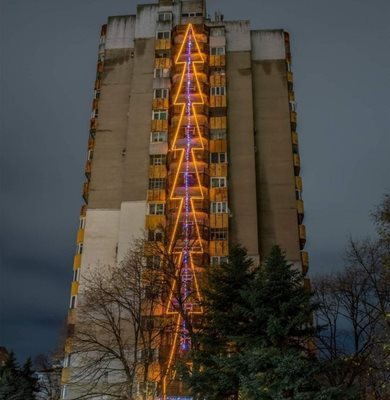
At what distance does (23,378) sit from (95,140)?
99.0 feet

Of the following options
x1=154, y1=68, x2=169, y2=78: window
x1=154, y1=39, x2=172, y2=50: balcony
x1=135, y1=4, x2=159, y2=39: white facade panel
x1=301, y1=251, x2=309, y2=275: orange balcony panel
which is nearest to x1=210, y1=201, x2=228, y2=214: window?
x1=301, y1=251, x2=309, y2=275: orange balcony panel

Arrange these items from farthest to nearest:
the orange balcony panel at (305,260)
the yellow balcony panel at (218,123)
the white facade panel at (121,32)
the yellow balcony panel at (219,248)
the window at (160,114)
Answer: the white facade panel at (121,32), the window at (160,114), the yellow balcony panel at (218,123), the orange balcony panel at (305,260), the yellow balcony panel at (219,248)

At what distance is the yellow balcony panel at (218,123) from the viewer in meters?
55.4

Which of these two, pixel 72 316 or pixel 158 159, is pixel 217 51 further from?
pixel 72 316

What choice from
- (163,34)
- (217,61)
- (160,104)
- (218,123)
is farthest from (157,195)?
(163,34)

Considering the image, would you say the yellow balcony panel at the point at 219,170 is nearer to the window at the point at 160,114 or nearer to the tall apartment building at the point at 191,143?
the tall apartment building at the point at 191,143

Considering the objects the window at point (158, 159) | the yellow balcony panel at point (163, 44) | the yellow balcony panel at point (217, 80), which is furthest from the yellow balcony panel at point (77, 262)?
the yellow balcony panel at point (163, 44)

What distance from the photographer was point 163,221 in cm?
5162

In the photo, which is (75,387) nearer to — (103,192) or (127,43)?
(103,192)

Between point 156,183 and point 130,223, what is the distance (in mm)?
5008

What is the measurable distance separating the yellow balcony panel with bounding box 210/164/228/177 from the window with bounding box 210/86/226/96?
8852mm

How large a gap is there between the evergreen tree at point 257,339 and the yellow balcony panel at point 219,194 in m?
23.1

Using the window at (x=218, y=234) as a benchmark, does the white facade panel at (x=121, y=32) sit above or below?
above

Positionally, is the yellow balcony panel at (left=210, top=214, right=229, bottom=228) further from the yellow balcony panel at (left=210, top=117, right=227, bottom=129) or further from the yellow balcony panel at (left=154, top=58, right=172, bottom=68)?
the yellow balcony panel at (left=154, top=58, right=172, bottom=68)
